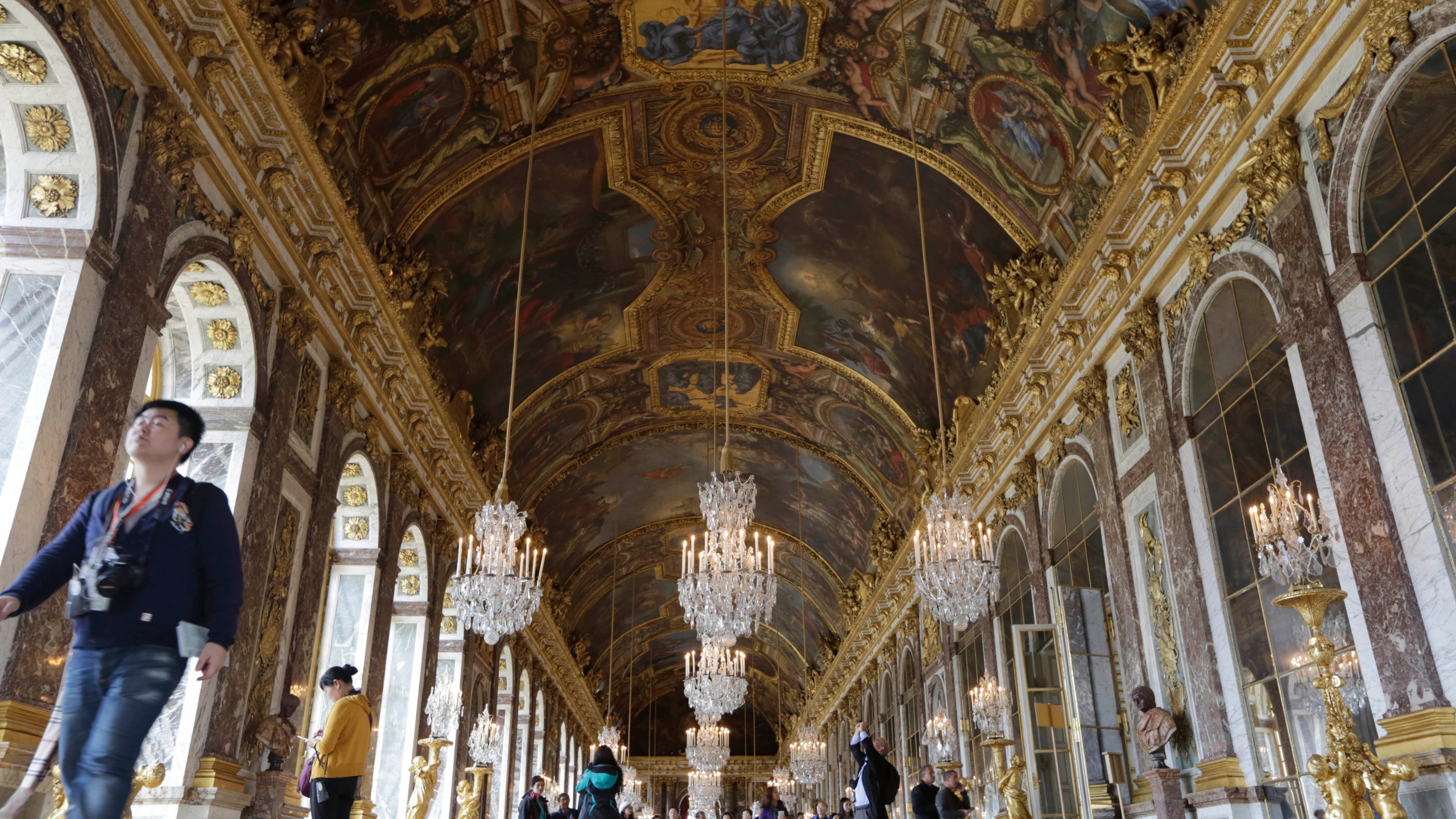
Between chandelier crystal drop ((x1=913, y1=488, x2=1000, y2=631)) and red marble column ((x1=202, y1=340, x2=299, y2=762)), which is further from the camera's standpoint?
chandelier crystal drop ((x1=913, y1=488, x2=1000, y2=631))

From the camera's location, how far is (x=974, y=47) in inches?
445

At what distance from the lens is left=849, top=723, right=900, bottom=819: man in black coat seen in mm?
8945

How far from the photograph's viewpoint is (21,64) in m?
6.20

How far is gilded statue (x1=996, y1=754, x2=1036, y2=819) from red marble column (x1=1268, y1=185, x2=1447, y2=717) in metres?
4.48

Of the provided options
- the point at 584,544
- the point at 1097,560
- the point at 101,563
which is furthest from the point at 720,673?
the point at 584,544

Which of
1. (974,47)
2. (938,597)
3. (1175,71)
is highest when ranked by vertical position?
(974,47)

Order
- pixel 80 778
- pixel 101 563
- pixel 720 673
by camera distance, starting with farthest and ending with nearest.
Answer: pixel 720 673
pixel 101 563
pixel 80 778

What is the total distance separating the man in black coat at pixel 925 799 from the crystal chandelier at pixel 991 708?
2.35m

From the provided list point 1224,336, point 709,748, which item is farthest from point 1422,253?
point 709,748

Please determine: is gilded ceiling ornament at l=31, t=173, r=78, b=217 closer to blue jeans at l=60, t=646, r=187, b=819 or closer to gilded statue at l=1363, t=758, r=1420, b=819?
blue jeans at l=60, t=646, r=187, b=819

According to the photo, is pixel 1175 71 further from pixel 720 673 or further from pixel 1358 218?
pixel 720 673

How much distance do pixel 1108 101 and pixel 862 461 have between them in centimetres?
1263

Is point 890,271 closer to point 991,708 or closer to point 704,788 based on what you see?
point 991,708

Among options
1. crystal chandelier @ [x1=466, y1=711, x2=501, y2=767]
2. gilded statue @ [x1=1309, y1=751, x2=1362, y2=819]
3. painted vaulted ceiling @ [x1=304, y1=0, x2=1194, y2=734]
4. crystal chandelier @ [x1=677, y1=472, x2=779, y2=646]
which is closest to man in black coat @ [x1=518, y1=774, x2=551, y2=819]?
crystal chandelier @ [x1=466, y1=711, x2=501, y2=767]
